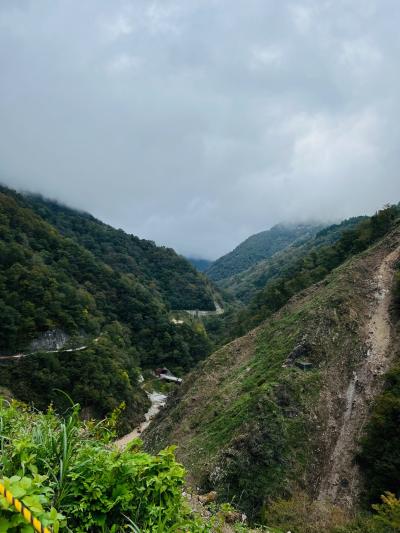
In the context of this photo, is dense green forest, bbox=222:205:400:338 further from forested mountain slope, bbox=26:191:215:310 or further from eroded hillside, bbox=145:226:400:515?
forested mountain slope, bbox=26:191:215:310

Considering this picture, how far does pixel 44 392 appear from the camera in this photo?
156 feet

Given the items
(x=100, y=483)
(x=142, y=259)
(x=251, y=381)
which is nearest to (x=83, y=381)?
(x=251, y=381)

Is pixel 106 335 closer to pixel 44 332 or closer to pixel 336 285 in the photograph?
pixel 44 332

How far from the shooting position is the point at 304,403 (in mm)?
23109

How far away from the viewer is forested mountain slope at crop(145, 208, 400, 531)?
19.5 metres

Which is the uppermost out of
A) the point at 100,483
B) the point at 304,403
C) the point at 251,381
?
Answer: the point at 100,483

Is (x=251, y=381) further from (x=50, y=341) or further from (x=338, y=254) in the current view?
(x=50, y=341)

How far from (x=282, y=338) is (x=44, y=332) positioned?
38.9 meters

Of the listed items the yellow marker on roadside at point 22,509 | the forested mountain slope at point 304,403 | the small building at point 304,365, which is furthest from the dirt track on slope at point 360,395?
the yellow marker on roadside at point 22,509

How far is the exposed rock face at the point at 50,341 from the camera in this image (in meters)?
53.6

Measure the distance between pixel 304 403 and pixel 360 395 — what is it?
4.43 metres

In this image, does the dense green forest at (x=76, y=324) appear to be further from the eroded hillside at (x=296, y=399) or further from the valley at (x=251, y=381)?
the eroded hillside at (x=296, y=399)

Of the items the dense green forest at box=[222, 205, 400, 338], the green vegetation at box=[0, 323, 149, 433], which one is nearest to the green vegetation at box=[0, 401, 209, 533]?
the green vegetation at box=[0, 323, 149, 433]

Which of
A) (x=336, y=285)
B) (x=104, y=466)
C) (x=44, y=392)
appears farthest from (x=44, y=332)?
(x=104, y=466)
